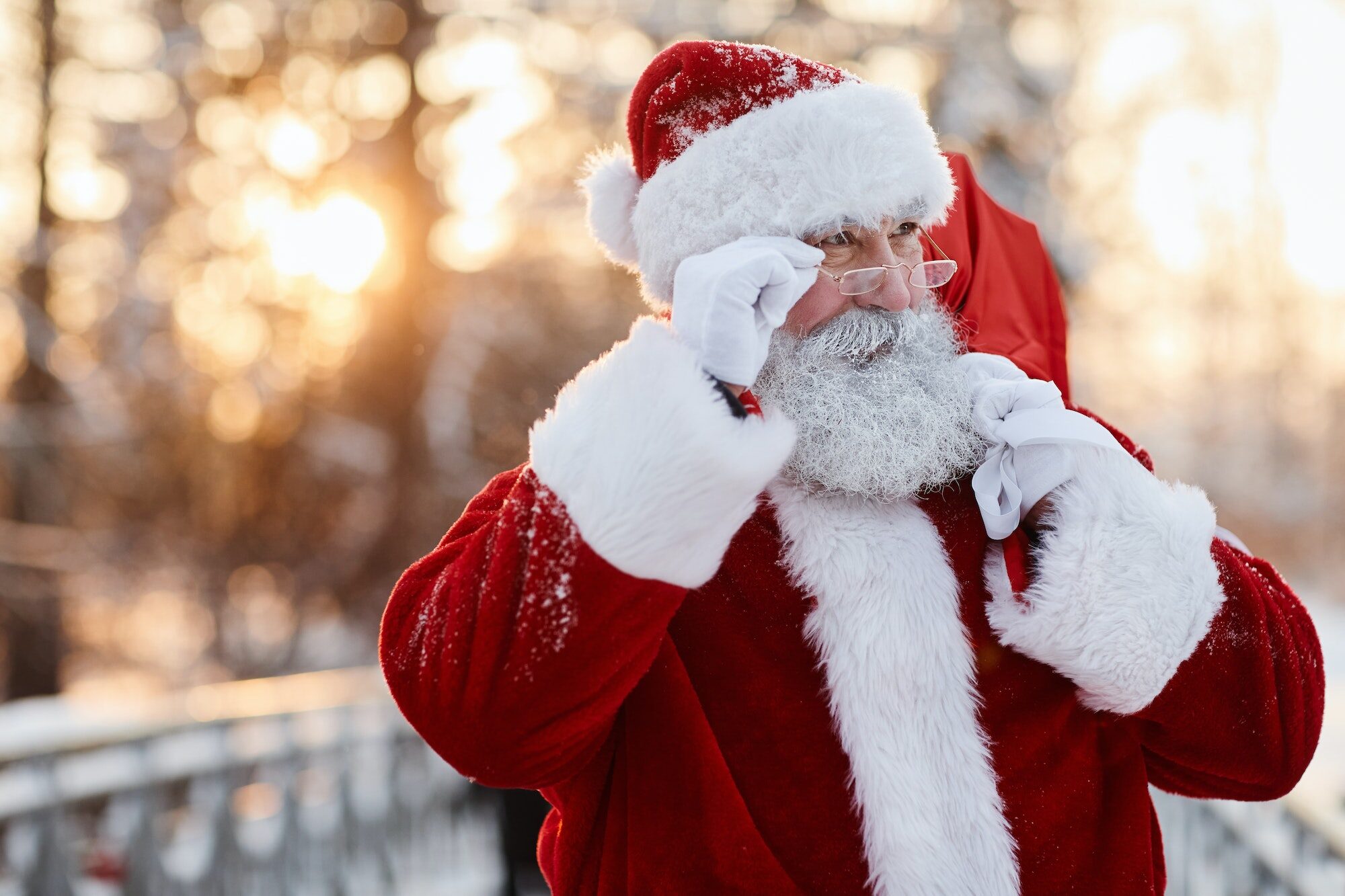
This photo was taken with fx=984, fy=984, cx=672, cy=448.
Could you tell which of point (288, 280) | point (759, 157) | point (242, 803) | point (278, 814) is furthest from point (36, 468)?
point (759, 157)

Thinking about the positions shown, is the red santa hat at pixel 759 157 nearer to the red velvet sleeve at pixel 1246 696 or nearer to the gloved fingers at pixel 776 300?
the gloved fingers at pixel 776 300

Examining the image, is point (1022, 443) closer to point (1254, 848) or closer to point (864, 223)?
point (864, 223)

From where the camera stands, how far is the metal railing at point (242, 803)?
356 cm

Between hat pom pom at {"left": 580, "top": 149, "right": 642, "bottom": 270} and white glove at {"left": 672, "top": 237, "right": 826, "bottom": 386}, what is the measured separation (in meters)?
0.44

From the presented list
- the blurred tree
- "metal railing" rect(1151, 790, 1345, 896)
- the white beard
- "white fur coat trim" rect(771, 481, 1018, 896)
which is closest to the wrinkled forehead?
the white beard

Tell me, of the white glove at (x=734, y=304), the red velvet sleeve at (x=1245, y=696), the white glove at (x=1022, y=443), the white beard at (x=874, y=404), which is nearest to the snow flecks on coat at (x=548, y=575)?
the white glove at (x=734, y=304)

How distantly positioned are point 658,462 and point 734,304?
25 centimetres

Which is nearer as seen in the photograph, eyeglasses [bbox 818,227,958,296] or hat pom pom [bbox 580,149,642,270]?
eyeglasses [bbox 818,227,958,296]

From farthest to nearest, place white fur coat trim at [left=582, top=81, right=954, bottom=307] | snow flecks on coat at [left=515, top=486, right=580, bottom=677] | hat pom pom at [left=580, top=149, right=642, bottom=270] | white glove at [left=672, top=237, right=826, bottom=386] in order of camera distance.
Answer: hat pom pom at [left=580, top=149, right=642, bottom=270], white fur coat trim at [left=582, top=81, right=954, bottom=307], white glove at [left=672, top=237, right=826, bottom=386], snow flecks on coat at [left=515, top=486, right=580, bottom=677]

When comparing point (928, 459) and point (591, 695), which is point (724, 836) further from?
point (928, 459)

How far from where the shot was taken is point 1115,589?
1.39 m

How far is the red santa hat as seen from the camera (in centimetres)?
157

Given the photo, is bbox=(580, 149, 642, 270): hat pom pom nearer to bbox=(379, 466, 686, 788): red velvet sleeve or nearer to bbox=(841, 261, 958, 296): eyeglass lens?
bbox=(841, 261, 958, 296): eyeglass lens

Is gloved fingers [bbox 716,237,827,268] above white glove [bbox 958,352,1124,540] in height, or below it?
above
